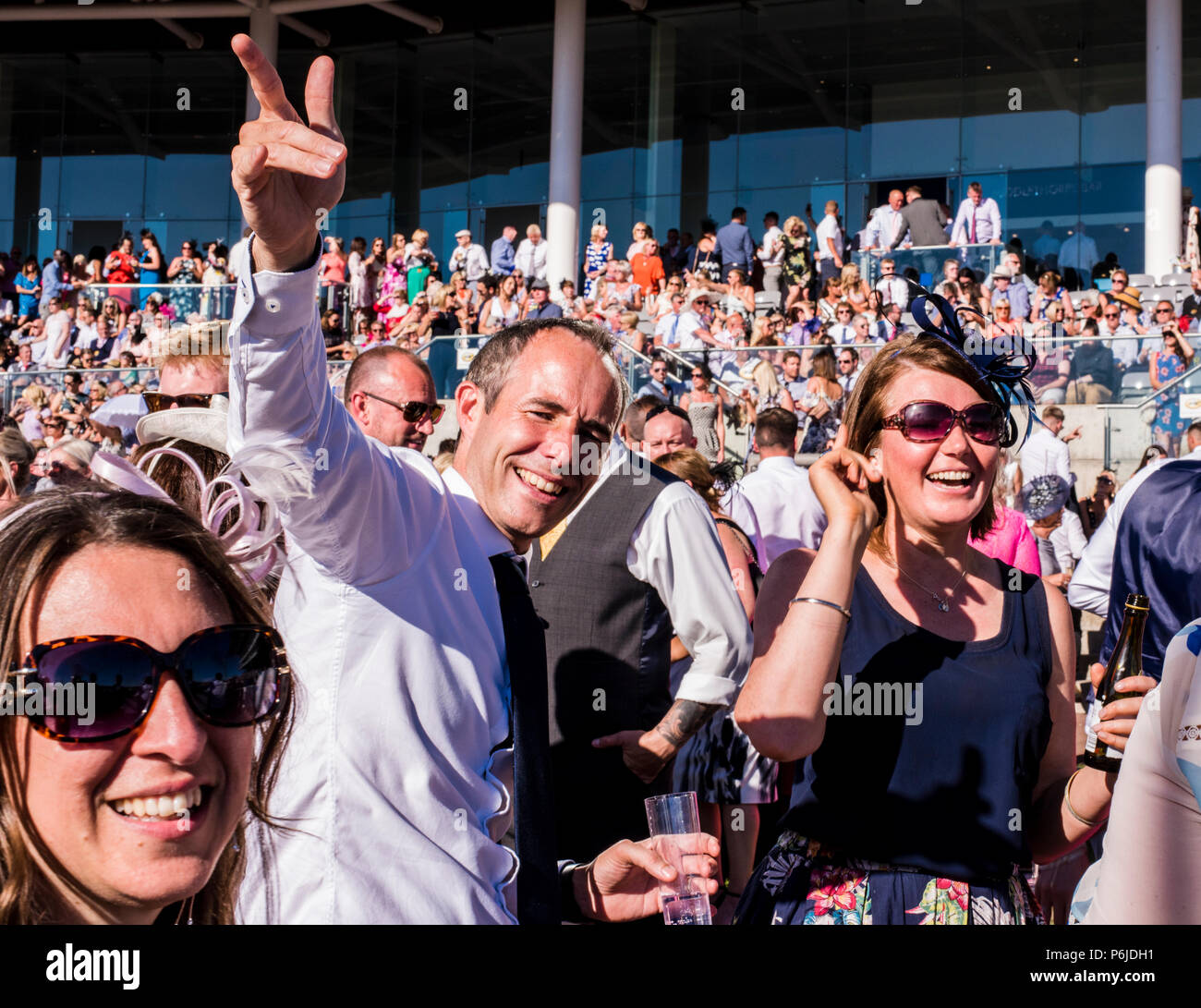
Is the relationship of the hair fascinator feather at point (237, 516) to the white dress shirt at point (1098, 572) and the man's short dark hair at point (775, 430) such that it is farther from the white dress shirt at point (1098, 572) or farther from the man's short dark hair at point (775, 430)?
the man's short dark hair at point (775, 430)

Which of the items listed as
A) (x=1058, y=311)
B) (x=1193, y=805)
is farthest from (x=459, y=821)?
(x=1058, y=311)

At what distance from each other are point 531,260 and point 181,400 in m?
18.0

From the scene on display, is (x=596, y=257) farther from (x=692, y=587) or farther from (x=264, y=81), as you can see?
(x=264, y=81)

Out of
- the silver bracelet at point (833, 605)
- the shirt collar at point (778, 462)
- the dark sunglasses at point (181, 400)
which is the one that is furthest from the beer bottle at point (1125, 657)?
the shirt collar at point (778, 462)

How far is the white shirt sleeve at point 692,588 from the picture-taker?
13.4 ft

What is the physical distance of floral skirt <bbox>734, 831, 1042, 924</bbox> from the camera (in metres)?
2.43

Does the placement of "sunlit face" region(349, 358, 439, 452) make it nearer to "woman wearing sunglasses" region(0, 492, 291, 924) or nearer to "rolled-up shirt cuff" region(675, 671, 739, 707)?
"rolled-up shirt cuff" region(675, 671, 739, 707)

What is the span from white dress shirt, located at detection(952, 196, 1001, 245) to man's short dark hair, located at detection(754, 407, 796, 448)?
1249cm

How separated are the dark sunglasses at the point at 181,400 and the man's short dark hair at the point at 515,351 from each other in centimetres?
126

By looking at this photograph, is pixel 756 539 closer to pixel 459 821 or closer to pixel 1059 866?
pixel 1059 866

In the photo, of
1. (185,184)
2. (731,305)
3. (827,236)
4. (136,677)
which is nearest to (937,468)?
(136,677)

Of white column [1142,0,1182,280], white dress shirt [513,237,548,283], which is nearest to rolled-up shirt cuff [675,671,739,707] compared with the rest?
white column [1142,0,1182,280]

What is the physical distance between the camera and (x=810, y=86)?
80.4 ft

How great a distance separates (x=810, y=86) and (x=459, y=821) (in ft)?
79.0
